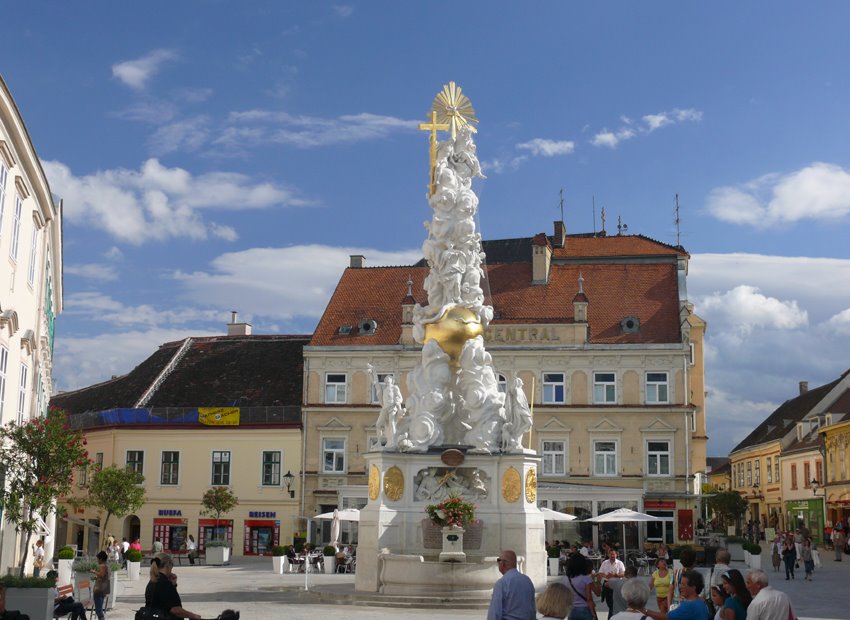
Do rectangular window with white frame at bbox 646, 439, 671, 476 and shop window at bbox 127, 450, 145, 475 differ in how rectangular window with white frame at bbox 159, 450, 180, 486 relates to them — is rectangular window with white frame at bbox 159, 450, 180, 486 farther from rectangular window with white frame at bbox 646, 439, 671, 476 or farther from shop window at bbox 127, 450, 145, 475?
rectangular window with white frame at bbox 646, 439, 671, 476

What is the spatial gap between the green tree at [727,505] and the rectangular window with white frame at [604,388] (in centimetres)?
2145

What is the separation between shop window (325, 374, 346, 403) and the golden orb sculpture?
24.9 metres

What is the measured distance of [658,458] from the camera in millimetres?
45812

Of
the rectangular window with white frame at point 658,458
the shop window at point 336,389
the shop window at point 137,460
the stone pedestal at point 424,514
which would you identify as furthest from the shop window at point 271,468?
the stone pedestal at point 424,514

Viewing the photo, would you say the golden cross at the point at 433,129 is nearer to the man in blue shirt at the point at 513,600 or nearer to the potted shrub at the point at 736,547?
the man in blue shirt at the point at 513,600

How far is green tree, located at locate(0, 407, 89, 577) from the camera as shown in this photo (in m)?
23.0

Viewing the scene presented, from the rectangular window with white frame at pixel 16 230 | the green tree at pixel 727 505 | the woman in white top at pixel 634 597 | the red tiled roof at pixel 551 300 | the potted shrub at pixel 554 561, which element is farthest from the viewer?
the green tree at pixel 727 505

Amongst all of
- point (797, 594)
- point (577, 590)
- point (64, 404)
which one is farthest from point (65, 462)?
point (64, 404)

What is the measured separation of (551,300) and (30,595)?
118 ft

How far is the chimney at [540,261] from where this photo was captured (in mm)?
50375

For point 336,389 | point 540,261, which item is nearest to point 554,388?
point 540,261

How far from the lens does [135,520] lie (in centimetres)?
4938

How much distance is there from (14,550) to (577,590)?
20649mm

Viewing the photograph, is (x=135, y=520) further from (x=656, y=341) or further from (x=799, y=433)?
(x=799, y=433)
